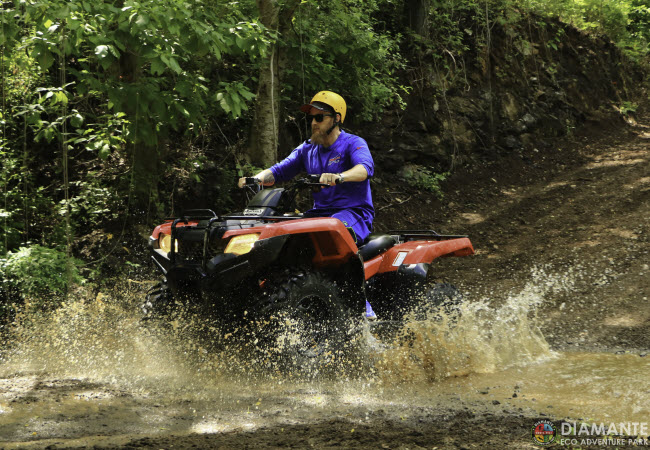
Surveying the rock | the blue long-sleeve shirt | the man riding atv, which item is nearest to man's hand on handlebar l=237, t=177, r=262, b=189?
the man riding atv

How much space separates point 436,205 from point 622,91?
8.51 meters

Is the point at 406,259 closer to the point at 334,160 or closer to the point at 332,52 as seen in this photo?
the point at 334,160

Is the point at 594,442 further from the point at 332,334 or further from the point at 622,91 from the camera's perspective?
the point at 622,91

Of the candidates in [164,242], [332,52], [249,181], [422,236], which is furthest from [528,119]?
[164,242]

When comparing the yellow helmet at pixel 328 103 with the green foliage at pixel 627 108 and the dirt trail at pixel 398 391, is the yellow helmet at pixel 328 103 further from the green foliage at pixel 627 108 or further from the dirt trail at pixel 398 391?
the green foliage at pixel 627 108

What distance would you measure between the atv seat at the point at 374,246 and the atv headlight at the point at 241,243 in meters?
1.20

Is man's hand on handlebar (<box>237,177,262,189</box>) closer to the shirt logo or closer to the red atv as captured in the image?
the red atv

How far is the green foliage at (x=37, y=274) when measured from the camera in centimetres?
652

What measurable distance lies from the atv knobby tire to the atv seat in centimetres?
58

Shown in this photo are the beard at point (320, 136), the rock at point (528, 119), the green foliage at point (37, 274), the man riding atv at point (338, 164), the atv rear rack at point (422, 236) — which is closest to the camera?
the man riding atv at point (338, 164)

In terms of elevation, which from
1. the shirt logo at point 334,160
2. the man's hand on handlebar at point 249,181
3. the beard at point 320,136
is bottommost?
the man's hand on handlebar at point 249,181

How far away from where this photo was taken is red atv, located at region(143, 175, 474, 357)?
4.16 meters

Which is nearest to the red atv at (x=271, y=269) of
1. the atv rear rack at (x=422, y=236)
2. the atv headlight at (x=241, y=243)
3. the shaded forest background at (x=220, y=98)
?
the atv headlight at (x=241, y=243)

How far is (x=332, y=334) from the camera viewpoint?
4508 mm
